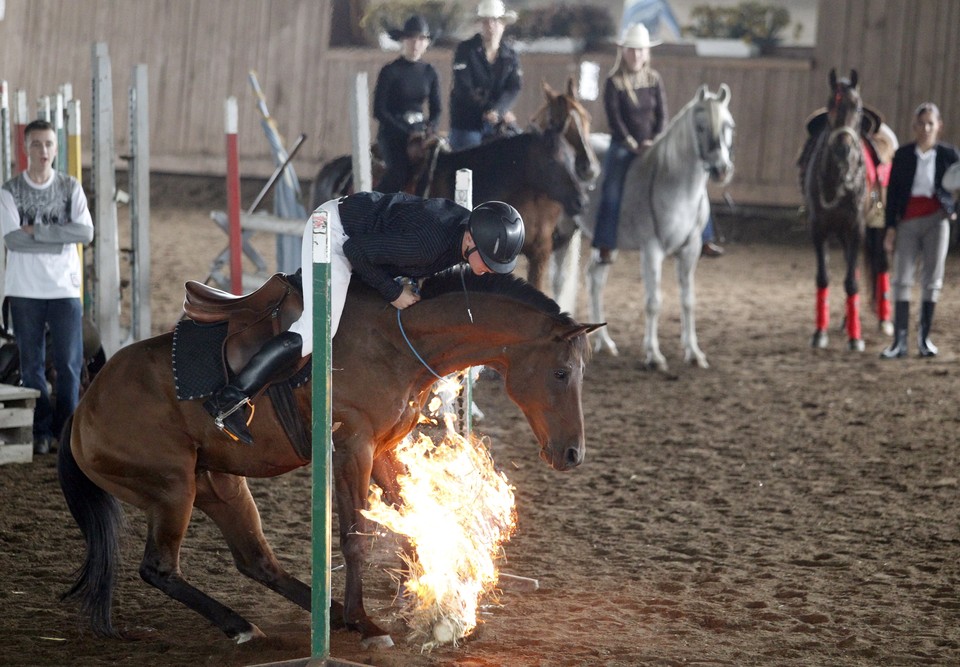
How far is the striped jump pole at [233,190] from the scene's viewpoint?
830cm

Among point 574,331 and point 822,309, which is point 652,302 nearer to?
point 822,309

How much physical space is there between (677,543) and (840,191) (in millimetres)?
5611

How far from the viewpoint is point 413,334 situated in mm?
4281

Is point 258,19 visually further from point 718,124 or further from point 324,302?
point 324,302

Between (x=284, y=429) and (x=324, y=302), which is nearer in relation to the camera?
(x=324, y=302)

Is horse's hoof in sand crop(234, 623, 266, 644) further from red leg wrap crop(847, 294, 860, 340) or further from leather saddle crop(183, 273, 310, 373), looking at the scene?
red leg wrap crop(847, 294, 860, 340)

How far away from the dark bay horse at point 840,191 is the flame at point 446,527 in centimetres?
627

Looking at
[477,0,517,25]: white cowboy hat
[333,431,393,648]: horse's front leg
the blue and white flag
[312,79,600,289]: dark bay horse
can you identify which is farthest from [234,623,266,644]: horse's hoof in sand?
the blue and white flag

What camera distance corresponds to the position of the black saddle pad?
4234 mm

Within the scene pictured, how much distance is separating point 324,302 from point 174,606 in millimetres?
1672

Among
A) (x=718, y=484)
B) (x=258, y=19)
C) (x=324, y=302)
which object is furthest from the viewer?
(x=258, y=19)

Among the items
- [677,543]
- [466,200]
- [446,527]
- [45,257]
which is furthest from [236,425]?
[45,257]

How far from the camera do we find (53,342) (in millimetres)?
6750

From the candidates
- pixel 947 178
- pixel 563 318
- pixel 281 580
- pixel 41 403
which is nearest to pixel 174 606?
pixel 281 580
